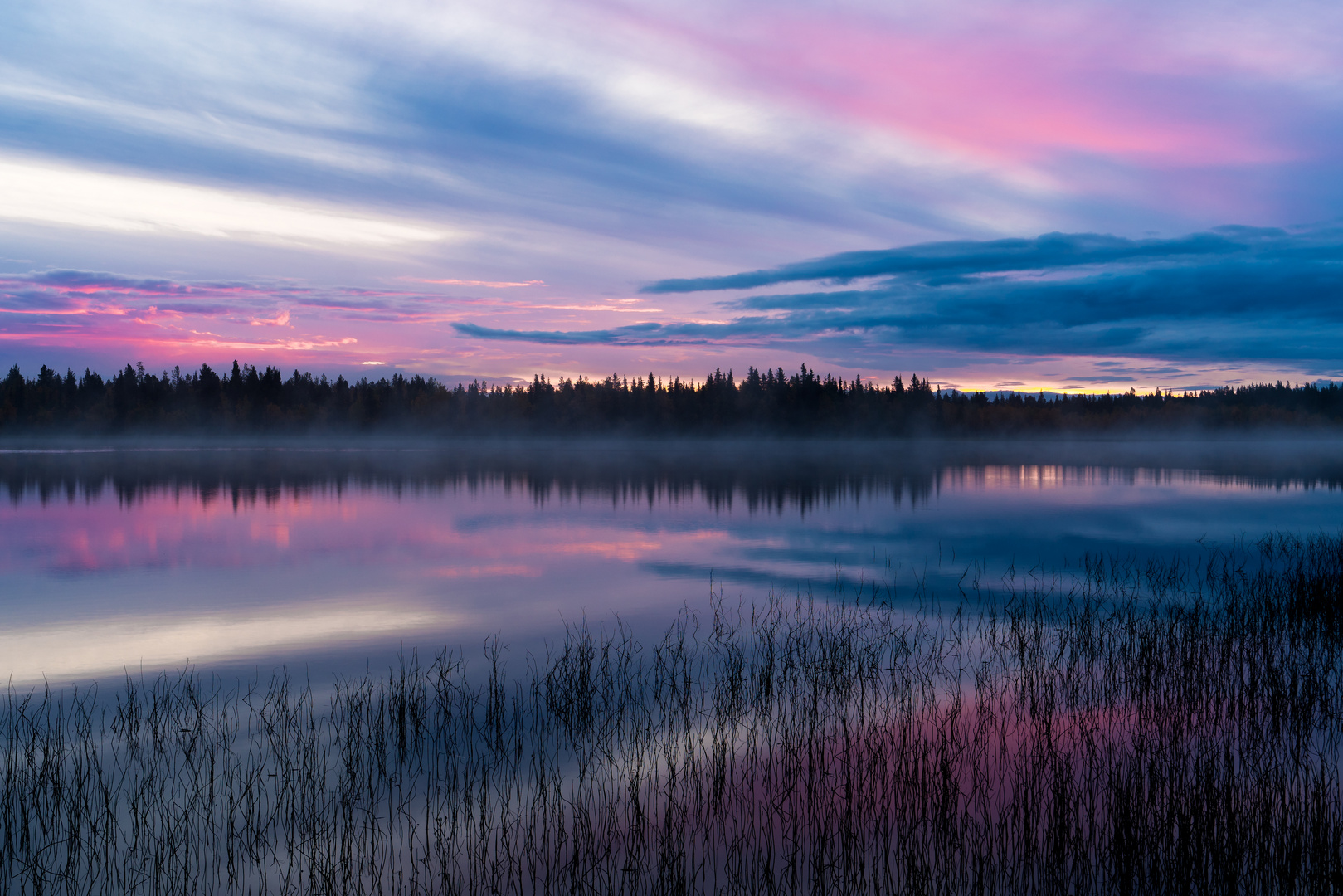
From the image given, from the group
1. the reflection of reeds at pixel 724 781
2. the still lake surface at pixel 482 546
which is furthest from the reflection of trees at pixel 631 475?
the reflection of reeds at pixel 724 781

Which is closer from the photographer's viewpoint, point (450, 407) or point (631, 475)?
A: point (631, 475)

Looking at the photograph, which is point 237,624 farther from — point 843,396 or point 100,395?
point 100,395

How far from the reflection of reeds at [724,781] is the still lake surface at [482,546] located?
4118 millimetres

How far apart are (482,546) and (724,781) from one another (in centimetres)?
2257

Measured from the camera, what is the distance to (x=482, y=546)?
29609 millimetres

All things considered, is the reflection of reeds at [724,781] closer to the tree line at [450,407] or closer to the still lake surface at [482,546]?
the still lake surface at [482,546]

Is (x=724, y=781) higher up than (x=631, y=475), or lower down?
higher up

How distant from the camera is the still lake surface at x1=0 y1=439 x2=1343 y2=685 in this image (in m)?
16.9

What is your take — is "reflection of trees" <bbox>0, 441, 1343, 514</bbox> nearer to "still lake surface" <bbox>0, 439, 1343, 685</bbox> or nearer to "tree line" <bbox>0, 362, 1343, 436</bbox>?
"still lake surface" <bbox>0, 439, 1343, 685</bbox>

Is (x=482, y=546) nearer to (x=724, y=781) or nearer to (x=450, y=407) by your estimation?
(x=724, y=781)

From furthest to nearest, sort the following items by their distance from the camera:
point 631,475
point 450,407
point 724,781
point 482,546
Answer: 1. point 450,407
2. point 631,475
3. point 482,546
4. point 724,781

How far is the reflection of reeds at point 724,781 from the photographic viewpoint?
6.72 metres

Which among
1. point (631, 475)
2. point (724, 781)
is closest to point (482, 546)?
point (724, 781)

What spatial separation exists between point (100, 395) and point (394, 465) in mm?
135643
